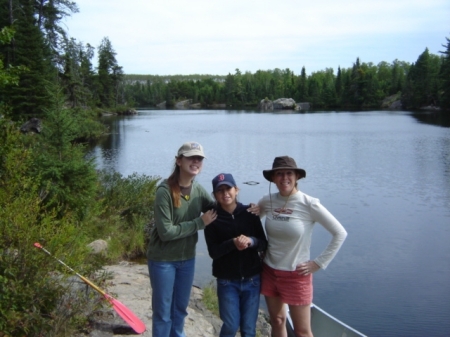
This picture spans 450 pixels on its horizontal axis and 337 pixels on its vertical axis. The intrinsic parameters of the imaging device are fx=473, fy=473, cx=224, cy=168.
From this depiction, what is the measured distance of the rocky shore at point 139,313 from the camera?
14.5 feet

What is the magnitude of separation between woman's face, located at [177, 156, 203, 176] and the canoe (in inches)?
103

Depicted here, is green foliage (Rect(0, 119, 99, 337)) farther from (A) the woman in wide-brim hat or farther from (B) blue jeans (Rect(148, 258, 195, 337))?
(A) the woman in wide-brim hat

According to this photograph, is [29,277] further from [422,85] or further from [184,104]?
[184,104]

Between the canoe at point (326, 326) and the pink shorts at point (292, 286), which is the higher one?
the pink shorts at point (292, 286)

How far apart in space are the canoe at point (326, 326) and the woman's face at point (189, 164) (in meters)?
2.61

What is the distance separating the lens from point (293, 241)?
11.9ft

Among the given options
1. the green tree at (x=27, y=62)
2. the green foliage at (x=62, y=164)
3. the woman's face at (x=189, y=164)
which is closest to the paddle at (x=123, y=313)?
the woman's face at (x=189, y=164)

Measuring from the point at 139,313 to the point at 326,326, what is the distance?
2.21 meters

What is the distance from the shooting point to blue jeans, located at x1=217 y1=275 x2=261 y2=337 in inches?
145

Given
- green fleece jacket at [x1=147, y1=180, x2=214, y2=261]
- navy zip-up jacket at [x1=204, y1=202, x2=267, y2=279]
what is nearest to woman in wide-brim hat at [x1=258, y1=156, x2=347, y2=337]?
navy zip-up jacket at [x1=204, y1=202, x2=267, y2=279]

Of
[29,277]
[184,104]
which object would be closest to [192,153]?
[29,277]

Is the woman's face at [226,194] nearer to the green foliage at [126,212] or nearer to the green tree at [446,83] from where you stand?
the green foliage at [126,212]

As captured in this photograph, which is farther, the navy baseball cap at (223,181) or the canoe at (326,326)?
the canoe at (326,326)

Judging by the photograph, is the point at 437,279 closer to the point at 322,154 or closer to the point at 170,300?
the point at 170,300
